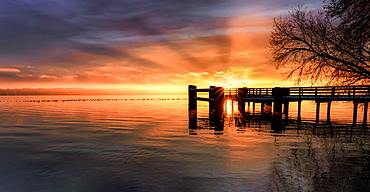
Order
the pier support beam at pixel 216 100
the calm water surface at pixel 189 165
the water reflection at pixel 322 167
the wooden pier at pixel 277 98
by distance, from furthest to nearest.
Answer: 1. the pier support beam at pixel 216 100
2. the wooden pier at pixel 277 98
3. the calm water surface at pixel 189 165
4. the water reflection at pixel 322 167

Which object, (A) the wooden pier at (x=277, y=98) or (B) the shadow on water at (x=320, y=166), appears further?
(A) the wooden pier at (x=277, y=98)

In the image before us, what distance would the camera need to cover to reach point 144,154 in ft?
38.2

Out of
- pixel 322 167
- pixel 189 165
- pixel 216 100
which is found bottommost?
pixel 189 165

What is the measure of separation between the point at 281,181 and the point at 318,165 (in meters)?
2.62

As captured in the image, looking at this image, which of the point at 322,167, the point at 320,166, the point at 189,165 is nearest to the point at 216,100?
the point at 189,165

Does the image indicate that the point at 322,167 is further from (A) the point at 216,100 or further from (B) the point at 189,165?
(A) the point at 216,100

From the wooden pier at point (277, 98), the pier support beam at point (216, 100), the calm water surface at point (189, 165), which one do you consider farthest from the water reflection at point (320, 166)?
the pier support beam at point (216, 100)

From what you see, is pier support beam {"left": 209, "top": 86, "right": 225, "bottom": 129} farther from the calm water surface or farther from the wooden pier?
the calm water surface

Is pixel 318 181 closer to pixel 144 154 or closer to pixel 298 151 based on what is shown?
pixel 298 151

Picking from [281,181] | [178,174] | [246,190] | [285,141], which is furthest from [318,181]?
[285,141]

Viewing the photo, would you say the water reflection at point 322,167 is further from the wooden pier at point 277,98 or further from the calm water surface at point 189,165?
the wooden pier at point 277,98

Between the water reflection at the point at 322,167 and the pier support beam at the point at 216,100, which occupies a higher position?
the pier support beam at the point at 216,100

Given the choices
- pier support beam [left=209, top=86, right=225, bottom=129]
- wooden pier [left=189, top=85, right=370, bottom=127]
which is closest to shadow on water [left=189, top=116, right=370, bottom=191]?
wooden pier [left=189, top=85, right=370, bottom=127]

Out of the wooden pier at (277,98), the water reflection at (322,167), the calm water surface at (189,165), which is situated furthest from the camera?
the wooden pier at (277,98)
